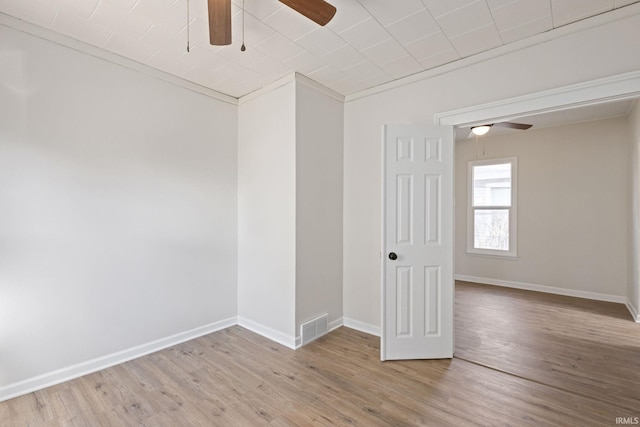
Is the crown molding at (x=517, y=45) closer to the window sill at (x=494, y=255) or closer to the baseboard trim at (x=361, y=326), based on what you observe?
the baseboard trim at (x=361, y=326)

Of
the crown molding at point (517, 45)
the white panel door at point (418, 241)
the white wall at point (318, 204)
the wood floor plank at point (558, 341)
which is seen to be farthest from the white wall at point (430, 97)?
the wood floor plank at point (558, 341)

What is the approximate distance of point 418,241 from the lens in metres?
2.79

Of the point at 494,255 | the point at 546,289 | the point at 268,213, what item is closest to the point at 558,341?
the point at 546,289

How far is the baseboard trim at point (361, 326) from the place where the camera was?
3.36m

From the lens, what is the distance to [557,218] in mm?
4902

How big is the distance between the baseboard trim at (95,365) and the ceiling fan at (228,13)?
2739 mm

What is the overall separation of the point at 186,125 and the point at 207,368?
240cm

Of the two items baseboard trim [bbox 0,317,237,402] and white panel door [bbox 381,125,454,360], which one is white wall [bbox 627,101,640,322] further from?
baseboard trim [bbox 0,317,237,402]

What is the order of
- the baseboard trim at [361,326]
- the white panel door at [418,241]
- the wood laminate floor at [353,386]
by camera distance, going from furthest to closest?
1. the baseboard trim at [361,326]
2. the white panel door at [418,241]
3. the wood laminate floor at [353,386]

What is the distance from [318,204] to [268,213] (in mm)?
562

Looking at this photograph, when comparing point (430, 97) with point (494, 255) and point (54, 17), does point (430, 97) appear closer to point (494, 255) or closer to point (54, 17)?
point (54, 17)

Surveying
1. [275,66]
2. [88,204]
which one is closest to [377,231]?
[275,66]

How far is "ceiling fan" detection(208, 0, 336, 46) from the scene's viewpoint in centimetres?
160

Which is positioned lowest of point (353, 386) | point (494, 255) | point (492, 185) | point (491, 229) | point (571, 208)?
point (353, 386)
